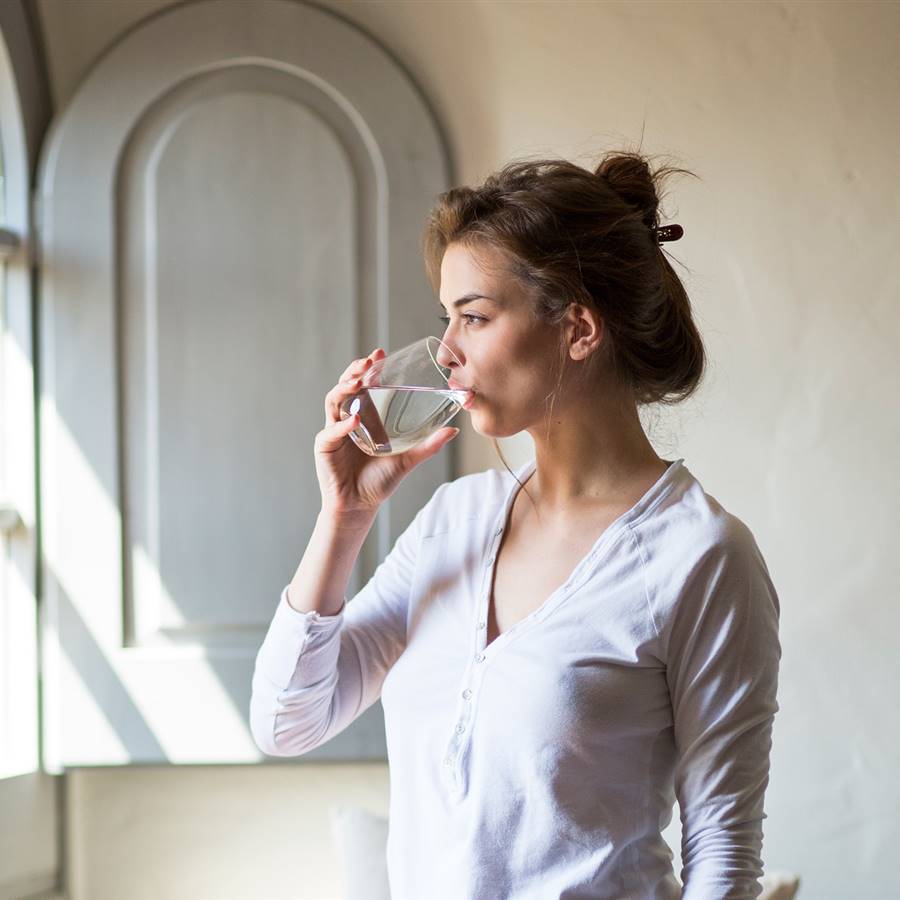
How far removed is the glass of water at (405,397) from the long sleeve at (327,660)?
258 millimetres

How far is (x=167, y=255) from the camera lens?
2047 millimetres

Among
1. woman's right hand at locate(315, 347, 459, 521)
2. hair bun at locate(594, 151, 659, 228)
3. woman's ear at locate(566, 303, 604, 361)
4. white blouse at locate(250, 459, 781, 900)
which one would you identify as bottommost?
white blouse at locate(250, 459, 781, 900)

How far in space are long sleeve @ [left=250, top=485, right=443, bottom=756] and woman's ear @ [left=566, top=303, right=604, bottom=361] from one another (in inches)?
14.2

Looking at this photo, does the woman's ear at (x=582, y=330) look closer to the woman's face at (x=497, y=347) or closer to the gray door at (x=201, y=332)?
the woman's face at (x=497, y=347)

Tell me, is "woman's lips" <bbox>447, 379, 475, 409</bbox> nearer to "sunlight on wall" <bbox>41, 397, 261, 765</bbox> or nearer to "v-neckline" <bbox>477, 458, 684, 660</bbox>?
"v-neckline" <bbox>477, 458, 684, 660</bbox>

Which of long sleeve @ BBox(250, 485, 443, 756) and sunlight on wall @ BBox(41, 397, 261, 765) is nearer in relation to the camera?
long sleeve @ BBox(250, 485, 443, 756)

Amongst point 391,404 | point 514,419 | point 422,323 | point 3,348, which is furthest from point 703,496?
point 3,348

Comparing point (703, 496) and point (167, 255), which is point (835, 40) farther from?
point (167, 255)

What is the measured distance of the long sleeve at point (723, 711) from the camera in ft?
3.92

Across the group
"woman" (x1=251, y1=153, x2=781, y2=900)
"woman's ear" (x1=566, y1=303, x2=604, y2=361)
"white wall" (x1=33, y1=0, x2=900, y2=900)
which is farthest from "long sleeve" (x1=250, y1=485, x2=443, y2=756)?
"white wall" (x1=33, y1=0, x2=900, y2=900)

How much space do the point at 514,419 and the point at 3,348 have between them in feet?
4.06

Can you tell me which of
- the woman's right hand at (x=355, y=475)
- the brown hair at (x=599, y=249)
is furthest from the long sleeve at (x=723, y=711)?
the woman's right hand at (x=355, y=475)

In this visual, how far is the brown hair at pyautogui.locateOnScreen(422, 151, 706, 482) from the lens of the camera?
1.32m

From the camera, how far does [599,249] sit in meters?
1.33
